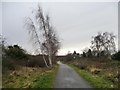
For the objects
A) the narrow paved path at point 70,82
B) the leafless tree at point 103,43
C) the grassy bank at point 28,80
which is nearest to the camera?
the narrow paved path at point 70,82

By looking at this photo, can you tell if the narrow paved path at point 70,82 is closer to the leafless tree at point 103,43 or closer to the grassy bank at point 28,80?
the grassy bank at point 28,80

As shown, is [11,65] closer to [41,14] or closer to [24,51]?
[41,14]

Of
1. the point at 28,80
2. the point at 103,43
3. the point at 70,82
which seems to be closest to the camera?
the point at 70,82

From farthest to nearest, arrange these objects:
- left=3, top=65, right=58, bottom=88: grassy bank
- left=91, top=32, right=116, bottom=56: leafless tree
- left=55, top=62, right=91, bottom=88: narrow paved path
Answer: left=91, top=32, right=116, bottom=56: leafless tree → left=3, top=65, right=58, bottom=88: grassy bank → left=55, top=62, right=91, bottom=88: narrow paved path

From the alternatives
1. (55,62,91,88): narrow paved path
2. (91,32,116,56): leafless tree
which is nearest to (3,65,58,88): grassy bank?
(55,62,91,88): narrow paved path

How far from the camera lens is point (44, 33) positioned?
38.1m

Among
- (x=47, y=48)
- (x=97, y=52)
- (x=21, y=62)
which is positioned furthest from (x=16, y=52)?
(x=97, y=52)

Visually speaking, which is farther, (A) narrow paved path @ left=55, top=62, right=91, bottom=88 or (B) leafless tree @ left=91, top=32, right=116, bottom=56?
(B) leafless tree @ left=91, top=32, right=116, bottom=56

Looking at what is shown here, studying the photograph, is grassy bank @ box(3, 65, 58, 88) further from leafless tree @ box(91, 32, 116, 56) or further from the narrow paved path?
leafless tree @ box(91, 32, 116, 56)

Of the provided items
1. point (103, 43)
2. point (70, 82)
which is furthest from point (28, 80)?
point (103, 43)

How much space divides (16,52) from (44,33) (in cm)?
702

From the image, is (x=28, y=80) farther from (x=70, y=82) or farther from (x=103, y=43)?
(x=103, y=43)

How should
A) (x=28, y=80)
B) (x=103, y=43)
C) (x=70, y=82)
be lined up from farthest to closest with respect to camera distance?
1. (x=103, y=43)
2. (x=28, y=80)
3. (x=70, y=82)

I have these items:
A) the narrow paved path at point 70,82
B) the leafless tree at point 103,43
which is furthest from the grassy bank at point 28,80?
the leafless tree at point 103,43
